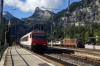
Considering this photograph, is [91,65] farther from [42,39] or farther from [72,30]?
[72,30]

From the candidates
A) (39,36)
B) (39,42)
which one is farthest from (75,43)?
(39,42)

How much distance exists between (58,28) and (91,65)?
14759 cm

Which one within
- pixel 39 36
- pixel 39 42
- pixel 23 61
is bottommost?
pixel 23 61

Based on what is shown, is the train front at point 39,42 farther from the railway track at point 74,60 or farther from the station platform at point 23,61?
the station platform at point 23,61

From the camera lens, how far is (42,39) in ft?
121

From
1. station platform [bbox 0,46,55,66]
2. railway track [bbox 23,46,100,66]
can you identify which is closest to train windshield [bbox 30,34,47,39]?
railway track [bbox 23,46,100,66]

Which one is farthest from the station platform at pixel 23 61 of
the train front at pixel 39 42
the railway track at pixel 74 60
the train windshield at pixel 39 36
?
the train windshield at pixel 39 36

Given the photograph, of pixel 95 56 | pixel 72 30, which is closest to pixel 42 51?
pixel 95 56

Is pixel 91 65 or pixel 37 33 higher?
pixel 37 33

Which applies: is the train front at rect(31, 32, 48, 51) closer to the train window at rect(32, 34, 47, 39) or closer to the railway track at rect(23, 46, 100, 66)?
the train window at rect(32, 34, 47, 39)

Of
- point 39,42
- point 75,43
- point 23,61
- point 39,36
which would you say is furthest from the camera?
point 75,43

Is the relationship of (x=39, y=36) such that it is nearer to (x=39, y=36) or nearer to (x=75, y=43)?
(x=39, y=36)

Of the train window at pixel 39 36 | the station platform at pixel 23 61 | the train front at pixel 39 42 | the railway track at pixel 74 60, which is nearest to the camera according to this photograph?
the station platform at pixel 23 61

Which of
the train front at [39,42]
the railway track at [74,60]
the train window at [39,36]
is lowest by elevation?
the railway track at [74,60]
